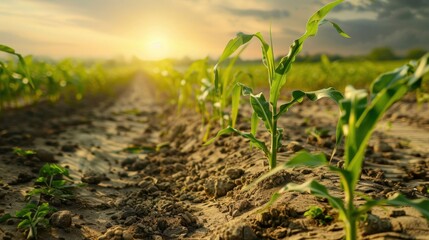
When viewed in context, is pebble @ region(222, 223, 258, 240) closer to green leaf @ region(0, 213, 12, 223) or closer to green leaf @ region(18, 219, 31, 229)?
green leaf @ region(18, 219, 31, 229)

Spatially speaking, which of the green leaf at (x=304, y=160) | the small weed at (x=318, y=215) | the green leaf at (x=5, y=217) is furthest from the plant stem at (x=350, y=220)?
the green leaf at (x=5, y=217)

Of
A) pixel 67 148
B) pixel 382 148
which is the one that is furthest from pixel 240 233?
pixel 67 148

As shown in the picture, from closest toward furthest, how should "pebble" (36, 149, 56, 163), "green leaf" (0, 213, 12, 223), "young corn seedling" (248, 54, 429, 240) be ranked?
"young corn seedling" (248, 54, 429, 240), "green leaf" (0, 213, 12, 223), "pebble" (36, 149, 56, 163)

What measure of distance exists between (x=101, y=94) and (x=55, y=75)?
4.03 m

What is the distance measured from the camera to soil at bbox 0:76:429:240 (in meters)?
2.00

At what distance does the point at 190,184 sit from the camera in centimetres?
318

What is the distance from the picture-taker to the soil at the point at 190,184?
6.55ft

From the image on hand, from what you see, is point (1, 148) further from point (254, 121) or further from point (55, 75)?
point (55, 75)

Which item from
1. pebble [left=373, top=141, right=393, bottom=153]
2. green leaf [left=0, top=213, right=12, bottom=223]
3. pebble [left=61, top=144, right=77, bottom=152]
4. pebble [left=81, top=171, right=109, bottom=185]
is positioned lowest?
pebble [left=81, top=171, right=109, bottom=185]

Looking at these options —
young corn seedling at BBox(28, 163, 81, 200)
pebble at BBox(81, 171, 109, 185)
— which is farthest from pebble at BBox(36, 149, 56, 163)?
young corn seedling at BBox(28, 163, 81, 200)

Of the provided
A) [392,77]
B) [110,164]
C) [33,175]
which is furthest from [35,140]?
[392,77]

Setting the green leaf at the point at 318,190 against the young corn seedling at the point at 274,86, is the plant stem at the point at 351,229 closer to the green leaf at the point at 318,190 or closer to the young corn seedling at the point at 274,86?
the green leaf at the point at 318,190

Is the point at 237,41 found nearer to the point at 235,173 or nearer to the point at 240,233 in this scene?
the point at 235,173

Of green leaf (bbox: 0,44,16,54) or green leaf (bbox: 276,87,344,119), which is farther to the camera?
green leaf (bbox: 0,44,16,54)
